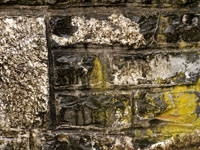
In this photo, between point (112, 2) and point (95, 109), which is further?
point (95, 109)

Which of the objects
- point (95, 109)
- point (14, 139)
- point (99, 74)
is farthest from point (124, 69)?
point (14, 139)

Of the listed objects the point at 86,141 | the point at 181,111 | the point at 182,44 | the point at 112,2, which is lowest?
the point at 86,141

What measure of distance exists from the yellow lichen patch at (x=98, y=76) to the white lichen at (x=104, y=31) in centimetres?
10

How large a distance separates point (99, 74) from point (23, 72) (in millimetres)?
330

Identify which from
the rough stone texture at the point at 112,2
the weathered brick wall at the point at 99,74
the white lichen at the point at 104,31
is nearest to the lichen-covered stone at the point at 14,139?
the weathered brick wall at the point at 99,74

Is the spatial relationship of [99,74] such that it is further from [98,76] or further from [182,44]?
[182,44]

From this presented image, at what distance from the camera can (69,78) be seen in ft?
3.04

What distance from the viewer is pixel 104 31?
0.89 meters

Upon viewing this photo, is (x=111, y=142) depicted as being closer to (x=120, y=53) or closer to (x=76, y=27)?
(x=120, y=53)

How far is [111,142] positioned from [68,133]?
216 millimetres

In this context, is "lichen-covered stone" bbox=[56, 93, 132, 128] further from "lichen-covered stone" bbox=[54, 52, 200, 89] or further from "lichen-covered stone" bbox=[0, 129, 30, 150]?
"lichen-covered stone" bbox=[0, 129, 30, 150]

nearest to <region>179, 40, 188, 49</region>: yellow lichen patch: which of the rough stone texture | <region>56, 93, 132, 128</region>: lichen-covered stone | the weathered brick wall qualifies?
the weathered brick wall

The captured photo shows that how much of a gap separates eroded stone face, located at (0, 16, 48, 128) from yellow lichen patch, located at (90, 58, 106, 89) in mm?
207

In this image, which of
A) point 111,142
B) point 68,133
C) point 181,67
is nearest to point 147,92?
point 181,67
